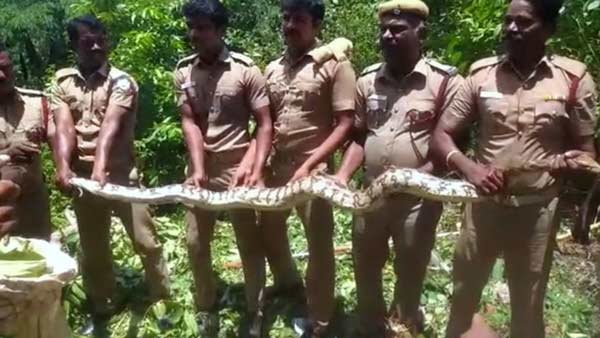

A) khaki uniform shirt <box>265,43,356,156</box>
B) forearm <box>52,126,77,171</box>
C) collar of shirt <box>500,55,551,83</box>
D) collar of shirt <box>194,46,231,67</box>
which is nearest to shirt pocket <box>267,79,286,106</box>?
khaki uniform shirt <box>265,43,356,156</box>

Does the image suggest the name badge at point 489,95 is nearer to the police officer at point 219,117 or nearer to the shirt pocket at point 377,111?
the shirt pocket at point 377,111

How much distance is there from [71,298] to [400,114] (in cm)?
296

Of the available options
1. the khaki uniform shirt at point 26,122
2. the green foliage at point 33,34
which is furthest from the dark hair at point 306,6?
the green foliage at point 33,34

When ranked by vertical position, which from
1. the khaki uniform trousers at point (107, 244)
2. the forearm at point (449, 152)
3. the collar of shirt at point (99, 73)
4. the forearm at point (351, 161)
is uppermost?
the collar of shirt at point (99, 73)

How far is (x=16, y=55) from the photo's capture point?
1466 cm

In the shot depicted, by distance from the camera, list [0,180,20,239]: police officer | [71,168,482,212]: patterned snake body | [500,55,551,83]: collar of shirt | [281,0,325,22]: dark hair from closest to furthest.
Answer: [0,180,20,239]: police officer, [500,55,551,83]: collar of shirt, [71,168,482,212]: patterned snake body, [281,0,325,22]: dark hair

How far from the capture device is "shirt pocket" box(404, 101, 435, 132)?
5.45 m

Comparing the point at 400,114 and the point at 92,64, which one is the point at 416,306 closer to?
the point at 400,114

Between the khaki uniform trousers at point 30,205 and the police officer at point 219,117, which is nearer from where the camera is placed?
the police officer at point 219,117

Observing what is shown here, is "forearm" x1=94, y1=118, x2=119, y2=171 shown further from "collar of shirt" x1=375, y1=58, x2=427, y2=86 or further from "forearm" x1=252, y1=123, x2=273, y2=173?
"collar of shirt" x1=375, y1=58, x2=427, y2=86

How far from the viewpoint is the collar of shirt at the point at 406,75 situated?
5.49 meters

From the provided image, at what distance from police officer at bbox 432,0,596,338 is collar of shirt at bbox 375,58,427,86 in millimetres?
371

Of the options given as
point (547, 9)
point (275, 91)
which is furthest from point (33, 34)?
point (547, 9)

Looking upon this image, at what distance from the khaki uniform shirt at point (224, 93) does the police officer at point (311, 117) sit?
0.14m
